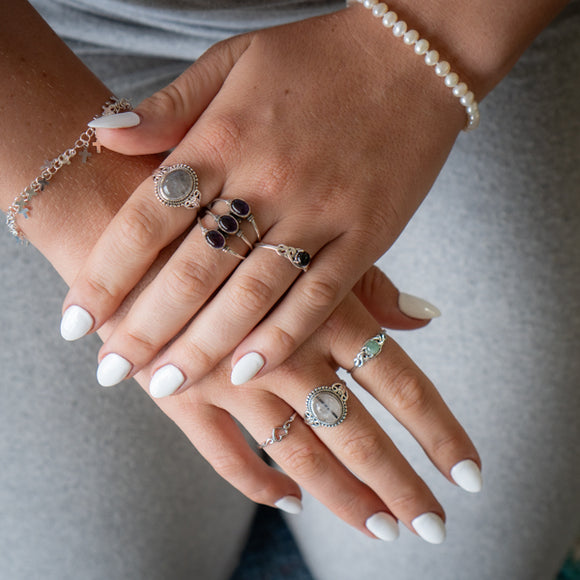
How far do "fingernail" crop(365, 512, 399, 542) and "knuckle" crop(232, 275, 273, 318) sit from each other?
0.36 m

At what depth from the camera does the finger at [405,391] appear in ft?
2.55

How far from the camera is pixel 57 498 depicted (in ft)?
3.36

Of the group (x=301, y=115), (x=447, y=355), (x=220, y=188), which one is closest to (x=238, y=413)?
(x=220, y=188)

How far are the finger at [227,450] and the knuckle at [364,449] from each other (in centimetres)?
13

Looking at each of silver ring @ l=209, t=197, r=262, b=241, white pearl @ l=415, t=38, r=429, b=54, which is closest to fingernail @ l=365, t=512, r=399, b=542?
silver ring @ l=209, t=197, r=262, b=241

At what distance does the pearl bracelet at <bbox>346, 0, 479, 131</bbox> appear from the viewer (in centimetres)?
79

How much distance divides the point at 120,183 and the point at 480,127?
684mm

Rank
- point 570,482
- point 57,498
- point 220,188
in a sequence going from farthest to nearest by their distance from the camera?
1. point 570,482
2. point 57,498
3. point 220,188

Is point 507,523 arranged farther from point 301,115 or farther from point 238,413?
point 301,115

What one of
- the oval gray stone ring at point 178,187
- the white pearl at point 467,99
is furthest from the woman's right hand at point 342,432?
the white pearl at point 467,99

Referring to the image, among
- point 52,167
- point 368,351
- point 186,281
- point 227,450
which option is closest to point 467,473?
point 368,351

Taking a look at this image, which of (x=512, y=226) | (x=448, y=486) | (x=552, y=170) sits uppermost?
(x=552, y=170)

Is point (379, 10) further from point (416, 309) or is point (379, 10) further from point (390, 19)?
point (416, 309)

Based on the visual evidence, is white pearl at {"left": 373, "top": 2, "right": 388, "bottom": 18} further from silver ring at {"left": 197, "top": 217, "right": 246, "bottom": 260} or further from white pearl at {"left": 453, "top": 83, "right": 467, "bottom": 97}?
silver ring at {"left": 197, "top": 217, "right": 246, "bottom": 260}
